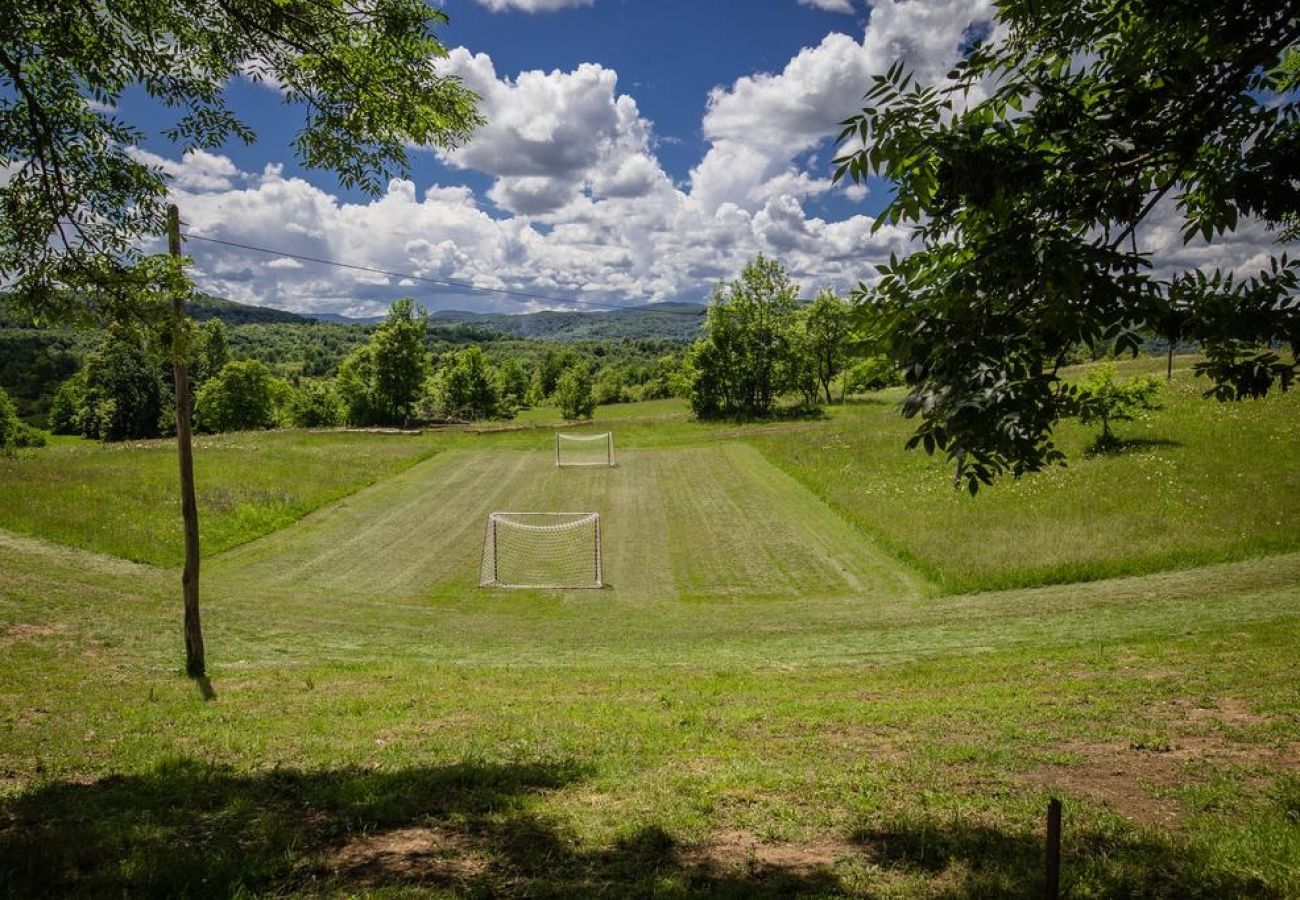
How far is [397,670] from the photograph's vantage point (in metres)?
14.0

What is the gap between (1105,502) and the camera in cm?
2773

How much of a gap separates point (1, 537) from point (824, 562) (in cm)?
2704

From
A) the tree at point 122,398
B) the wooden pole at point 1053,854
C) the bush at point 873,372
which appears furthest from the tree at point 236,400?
the wooden pole at point 1053,854

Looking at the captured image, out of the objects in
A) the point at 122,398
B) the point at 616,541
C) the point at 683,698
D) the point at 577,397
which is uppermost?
the point at 577,397

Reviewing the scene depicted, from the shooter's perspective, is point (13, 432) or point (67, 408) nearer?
point (13, 432)

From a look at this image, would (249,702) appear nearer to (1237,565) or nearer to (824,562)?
(824,562)

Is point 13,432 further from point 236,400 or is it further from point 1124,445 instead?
point 1124,445

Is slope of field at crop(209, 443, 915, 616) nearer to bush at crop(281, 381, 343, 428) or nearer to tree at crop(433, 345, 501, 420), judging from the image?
tree at crop(433, 345, 501, 420)

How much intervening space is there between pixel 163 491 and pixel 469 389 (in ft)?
218

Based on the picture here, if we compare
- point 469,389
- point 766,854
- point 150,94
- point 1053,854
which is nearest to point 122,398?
point 469,389

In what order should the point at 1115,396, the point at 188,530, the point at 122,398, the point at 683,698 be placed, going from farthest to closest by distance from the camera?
1. the point at 122,398
2. the point at 1115,396
3. the point at 188,530
4. the point at 683,698

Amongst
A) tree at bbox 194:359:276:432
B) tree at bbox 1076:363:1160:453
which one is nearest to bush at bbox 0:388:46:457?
tree at bbox 194:359:276:432

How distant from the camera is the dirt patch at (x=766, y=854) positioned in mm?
5520

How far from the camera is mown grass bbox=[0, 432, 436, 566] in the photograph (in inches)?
1000
